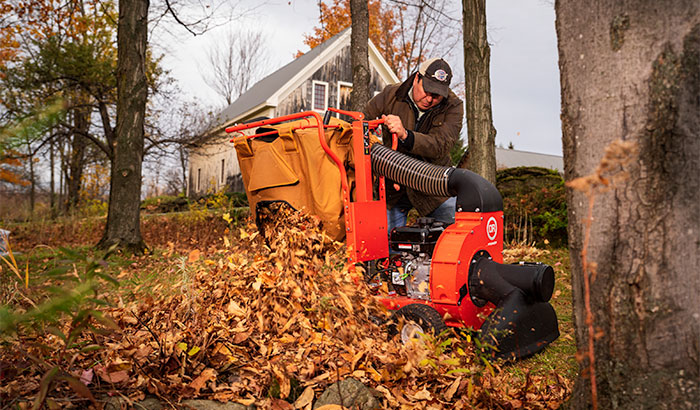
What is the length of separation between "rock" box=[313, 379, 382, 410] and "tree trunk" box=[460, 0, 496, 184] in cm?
600

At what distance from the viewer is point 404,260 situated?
3.86 meters

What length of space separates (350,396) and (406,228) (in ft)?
5.49

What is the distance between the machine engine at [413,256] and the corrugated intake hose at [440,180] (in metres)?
0.31

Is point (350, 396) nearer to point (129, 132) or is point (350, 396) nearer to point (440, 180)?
point (440, 180)

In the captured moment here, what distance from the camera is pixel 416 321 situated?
332cm

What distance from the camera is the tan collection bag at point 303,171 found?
3.63 m

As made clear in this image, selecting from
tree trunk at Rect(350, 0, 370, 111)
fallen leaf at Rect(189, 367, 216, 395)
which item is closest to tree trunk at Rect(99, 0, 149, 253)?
tree trunk at Rect(350, 0, 370, 111)

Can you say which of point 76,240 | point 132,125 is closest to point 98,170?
point 76,240

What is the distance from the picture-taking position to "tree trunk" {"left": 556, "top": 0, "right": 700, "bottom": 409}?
1649 millimetres

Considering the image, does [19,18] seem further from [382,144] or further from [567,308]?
[567,308]

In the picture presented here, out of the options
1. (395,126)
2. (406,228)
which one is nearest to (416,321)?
(406,228)

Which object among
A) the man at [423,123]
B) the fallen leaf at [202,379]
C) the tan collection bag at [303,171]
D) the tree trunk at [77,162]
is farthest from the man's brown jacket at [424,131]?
the tree trunk at [77,162]

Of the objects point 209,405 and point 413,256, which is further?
point 413,256

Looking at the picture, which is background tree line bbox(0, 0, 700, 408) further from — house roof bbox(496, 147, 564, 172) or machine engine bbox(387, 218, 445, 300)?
house roof bbox(496, 147, 564, 172)
